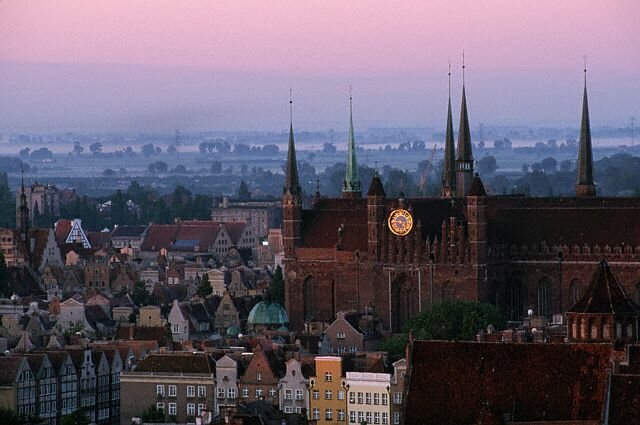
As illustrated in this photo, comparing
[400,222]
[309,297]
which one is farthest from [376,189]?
[309,297]

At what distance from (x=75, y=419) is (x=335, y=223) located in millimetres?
36695

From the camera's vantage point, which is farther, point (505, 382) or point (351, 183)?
point (351, 183)

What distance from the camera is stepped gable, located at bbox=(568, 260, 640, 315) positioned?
8462cm

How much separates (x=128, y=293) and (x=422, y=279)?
21.0 meters

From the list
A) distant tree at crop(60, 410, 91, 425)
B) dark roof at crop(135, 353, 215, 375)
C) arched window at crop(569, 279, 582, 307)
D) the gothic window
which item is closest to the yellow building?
dark roof at crop(135, 353, 215, 375)

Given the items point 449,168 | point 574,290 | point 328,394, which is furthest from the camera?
point 449,168

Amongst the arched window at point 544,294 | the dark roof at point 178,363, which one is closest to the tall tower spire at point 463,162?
the arched window at point 544,294

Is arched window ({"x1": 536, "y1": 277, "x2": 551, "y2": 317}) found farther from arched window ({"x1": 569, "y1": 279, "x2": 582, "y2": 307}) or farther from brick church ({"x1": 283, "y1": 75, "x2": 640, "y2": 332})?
arched window ({"x1": 569, "y1": 279, "x2": 582, "y2": 307})

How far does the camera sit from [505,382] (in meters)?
77.8

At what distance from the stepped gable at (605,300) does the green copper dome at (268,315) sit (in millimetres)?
37810

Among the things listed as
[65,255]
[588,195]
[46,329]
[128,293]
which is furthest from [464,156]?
[65,255]

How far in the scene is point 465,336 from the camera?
107188 mm

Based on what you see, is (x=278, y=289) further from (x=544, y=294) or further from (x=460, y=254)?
(x=544, y=294)

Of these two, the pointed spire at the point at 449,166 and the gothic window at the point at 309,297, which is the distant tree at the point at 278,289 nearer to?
the gothic window at the point at 309,297
